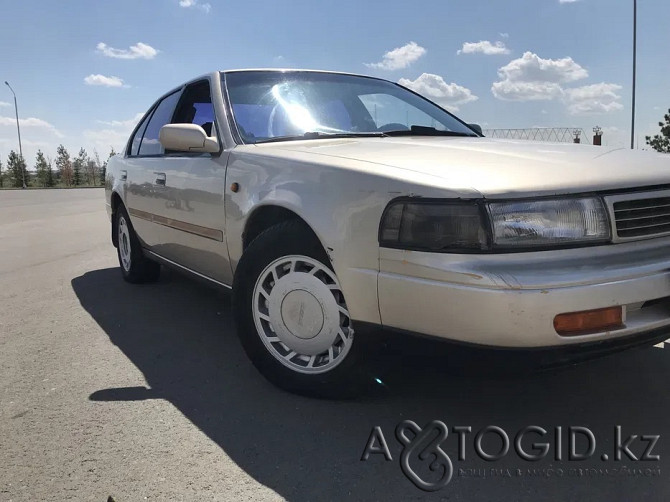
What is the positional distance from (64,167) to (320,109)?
2195 inches

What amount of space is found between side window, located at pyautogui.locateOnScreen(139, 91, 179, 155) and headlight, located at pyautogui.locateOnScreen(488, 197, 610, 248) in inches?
118

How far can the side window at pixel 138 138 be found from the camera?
5102 mm

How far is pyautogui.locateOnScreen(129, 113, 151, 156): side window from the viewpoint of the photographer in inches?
201

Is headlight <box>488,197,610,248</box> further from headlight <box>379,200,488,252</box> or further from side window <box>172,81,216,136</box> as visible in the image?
side window <box>172,81,216,136</box>

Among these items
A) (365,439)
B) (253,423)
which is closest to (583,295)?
(365,439)

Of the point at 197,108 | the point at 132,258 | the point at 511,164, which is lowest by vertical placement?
the point at 132,258

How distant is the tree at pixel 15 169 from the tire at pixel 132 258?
49.2 meters

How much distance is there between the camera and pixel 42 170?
49.4m

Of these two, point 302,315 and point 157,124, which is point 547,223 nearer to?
point 302,315

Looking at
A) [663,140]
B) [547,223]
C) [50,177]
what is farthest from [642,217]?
[50,177]

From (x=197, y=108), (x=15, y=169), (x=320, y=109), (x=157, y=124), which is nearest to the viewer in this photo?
(x=320, y=109)

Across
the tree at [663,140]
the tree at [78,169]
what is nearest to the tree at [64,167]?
the tree at [78,169]

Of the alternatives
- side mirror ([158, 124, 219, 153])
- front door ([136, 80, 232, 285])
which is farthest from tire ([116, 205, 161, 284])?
side mirror ([158, 124, 219, 153])

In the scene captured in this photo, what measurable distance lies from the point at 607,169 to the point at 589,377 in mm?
1166
